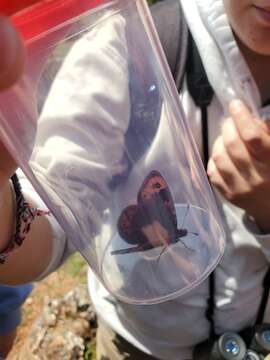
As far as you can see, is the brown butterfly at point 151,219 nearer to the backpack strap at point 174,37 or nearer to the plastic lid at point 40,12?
the plastic lid at point 40,12

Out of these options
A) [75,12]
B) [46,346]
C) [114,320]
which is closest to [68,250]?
[114,320]

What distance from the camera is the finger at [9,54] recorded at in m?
0.37

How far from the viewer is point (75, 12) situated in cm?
47

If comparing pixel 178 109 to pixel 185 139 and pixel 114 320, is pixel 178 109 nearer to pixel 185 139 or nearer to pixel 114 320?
pixel 185 139

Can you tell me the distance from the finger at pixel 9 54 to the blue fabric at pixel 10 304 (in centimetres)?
88

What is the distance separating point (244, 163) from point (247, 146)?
0.10 feet

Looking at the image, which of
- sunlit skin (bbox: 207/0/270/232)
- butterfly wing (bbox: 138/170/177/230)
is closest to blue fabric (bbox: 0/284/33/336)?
sunlit skin (bbox: 207/0/270/232)

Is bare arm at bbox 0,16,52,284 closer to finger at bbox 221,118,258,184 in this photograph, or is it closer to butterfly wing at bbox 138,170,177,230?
butterfly wing at bbox 138,170,177,230

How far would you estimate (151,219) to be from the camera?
637 millimetres

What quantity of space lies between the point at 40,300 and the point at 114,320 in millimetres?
879

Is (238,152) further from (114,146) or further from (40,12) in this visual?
(40,12)

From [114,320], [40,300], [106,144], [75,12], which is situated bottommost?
[40,300]

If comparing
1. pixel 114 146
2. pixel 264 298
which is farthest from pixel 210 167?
pixel 114 146

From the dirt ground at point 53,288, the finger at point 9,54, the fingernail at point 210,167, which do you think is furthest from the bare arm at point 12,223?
the dirt ground at point 53,288
